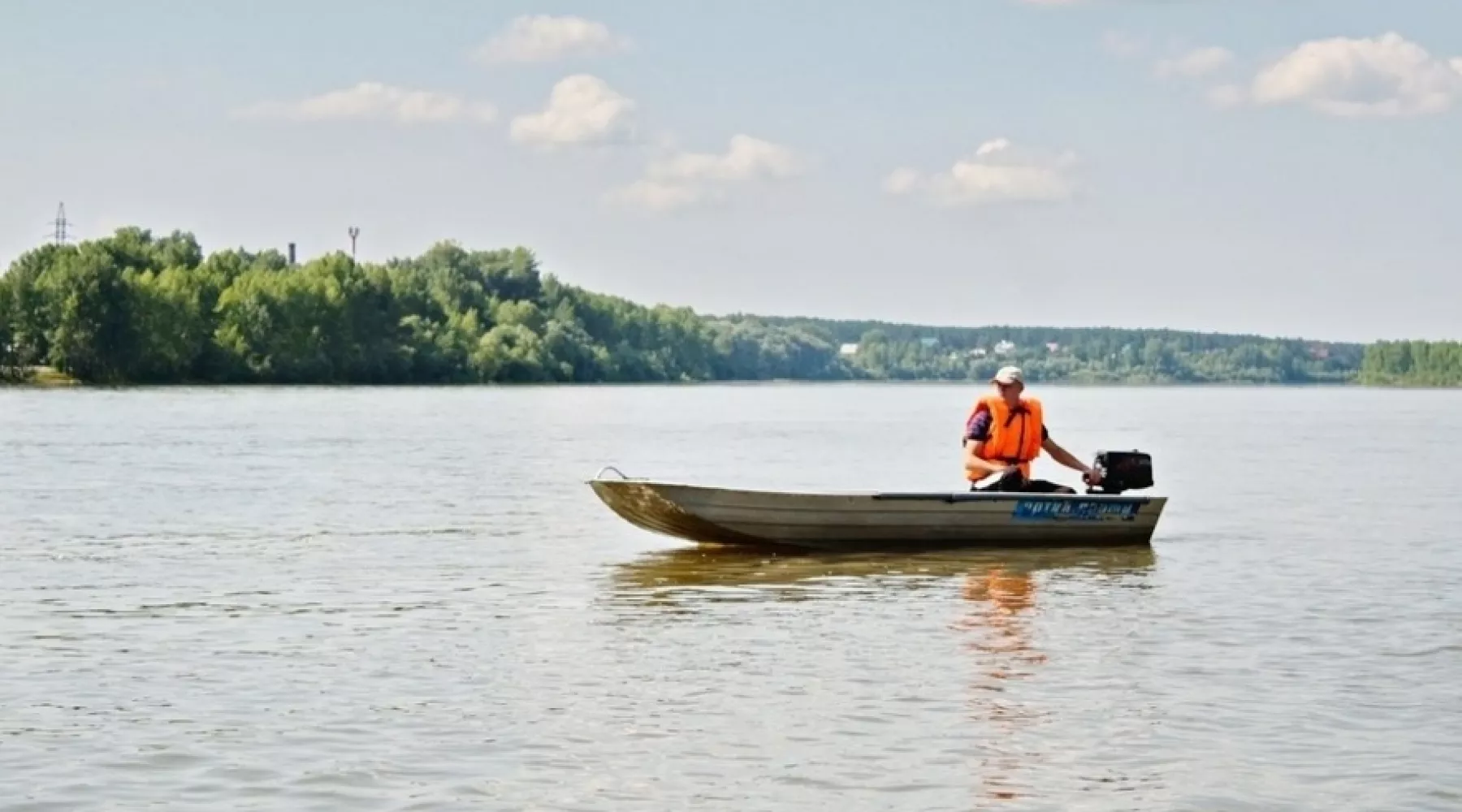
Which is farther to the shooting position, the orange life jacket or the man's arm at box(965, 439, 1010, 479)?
the man's arm at box(965, 439, 1010, 479)

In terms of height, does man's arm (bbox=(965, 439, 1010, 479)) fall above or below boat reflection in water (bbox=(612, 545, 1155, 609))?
above

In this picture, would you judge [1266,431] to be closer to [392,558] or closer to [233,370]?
[392,558]

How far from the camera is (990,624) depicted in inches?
739

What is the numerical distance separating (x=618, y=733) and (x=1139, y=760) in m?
3.12

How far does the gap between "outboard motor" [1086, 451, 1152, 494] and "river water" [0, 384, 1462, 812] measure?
82cm

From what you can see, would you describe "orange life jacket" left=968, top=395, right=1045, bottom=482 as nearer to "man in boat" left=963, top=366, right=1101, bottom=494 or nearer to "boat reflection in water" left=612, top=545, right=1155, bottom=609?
"man in boat" left=963, top=366, right=1101, bottom=494

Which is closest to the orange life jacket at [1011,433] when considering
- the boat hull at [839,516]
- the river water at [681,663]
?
the boat hull at [839,516]

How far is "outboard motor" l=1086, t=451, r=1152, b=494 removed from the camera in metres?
25.8

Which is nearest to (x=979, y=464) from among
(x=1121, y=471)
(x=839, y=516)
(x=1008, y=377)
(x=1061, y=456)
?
(x=1061, y=456)

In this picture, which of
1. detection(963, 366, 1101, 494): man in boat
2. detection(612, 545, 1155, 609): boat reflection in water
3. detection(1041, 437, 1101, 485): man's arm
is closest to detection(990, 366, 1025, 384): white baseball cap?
detection(963, 366, 1101, 494): man in boat

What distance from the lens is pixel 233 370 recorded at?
137000 millimetres

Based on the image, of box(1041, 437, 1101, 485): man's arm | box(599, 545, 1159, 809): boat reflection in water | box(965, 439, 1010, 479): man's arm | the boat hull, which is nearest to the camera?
box(599, 545, 1159, 809): boat reflection in water

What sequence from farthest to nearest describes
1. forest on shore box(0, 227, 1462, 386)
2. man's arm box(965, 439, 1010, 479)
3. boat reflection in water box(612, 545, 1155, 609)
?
1. forest on shore box(0, 227, 1462, 386)
2. man's arm box(965, 439, 1010, 479)
3. boat reflection in water box(612, 545, 1155, 609)

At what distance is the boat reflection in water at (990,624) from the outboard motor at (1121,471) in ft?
2.61
